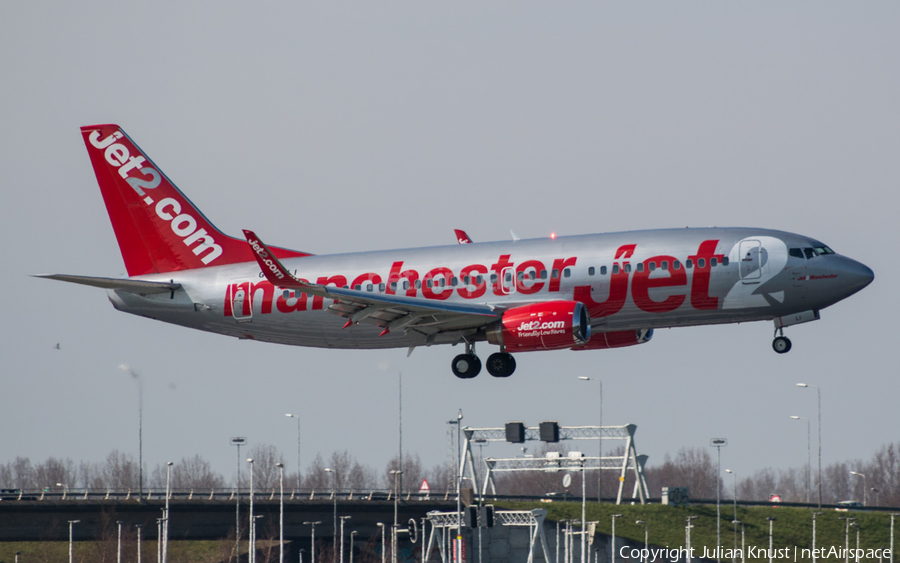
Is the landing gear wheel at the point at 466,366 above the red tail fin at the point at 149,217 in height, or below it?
below

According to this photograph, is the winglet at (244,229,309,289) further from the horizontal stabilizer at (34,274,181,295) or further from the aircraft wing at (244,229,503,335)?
the horizontal stabilizer at (34,274,181,295)

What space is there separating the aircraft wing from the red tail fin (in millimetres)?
9365

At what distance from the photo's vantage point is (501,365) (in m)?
60.8

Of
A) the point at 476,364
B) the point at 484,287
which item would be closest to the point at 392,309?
the point at 484,287

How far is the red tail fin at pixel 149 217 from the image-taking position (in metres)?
66.6

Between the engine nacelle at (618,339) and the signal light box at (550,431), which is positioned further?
the signal light box at (550,431)

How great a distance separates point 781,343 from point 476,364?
1541 cm

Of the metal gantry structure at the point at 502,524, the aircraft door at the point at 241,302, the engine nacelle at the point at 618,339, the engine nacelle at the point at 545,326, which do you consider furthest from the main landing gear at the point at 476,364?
the metal gantry structure at the point at 502,524

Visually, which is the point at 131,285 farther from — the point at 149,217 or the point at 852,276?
the point at 852,276

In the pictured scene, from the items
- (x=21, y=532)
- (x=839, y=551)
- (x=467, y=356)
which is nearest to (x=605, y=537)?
(x=839, y=551)

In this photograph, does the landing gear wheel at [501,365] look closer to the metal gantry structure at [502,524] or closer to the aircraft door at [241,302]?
the aircraft door at [241,302]

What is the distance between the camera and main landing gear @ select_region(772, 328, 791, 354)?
187 ft

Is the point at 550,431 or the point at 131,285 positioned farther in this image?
the point at 550,431

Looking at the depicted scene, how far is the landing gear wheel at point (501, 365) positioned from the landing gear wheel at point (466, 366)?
0.86 meters
